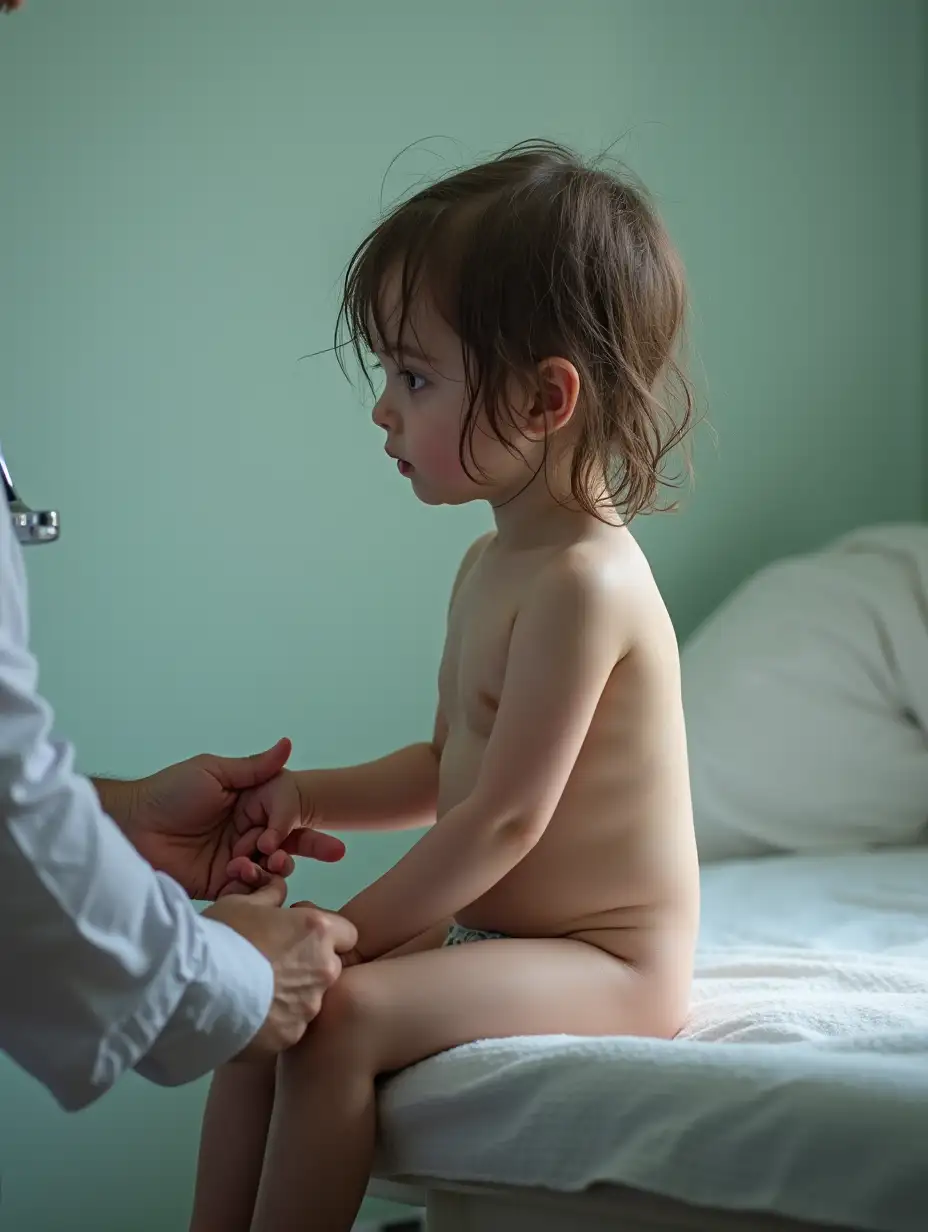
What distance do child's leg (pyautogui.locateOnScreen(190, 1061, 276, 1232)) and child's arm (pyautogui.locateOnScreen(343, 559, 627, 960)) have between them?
11 cm

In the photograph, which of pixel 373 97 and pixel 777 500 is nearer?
pixel 373 97

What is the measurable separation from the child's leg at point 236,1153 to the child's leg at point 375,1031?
0.24 feet

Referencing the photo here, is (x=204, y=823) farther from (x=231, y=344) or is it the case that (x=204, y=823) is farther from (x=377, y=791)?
(x=231, y=344)

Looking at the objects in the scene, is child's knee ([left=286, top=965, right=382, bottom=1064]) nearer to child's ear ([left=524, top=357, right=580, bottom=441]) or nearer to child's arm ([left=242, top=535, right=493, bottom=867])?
child's arm ([left=242, top=535, right=493, bottom=867])

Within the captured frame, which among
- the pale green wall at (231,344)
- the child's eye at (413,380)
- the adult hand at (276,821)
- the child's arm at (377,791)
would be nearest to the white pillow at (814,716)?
the pale green wall at (231,344)

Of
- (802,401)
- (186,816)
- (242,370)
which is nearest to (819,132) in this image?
(802,401)

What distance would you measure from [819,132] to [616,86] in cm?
39

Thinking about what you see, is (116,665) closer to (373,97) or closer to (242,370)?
(242,370)

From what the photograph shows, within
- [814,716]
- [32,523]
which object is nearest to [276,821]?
[32,523]

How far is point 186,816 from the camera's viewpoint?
1.17 m

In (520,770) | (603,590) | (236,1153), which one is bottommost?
(236,1153)

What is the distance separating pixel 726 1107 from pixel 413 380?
539 mm

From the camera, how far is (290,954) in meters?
0.92

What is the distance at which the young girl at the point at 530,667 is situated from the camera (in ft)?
3.27
